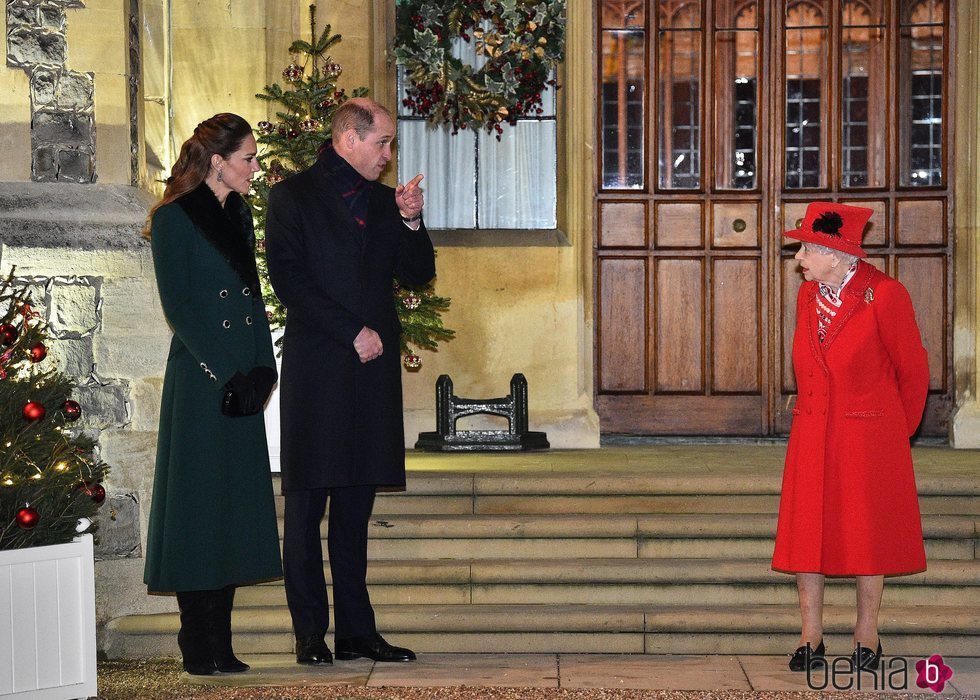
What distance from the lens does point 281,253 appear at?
4527 mm

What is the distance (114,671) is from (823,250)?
2923mm

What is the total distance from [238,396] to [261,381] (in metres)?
0.10

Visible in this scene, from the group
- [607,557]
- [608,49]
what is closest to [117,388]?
[607,557]

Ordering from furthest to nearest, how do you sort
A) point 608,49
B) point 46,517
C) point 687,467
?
1. point 608,49
2. point 687,467
3. point 46,517

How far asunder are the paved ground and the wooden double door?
9.95ft

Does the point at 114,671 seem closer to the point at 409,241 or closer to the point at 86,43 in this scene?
the point at 409,241

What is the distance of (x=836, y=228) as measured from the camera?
438cm

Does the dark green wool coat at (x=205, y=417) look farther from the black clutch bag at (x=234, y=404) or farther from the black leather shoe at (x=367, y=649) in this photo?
the black leather shoe at (x=367, y=649)

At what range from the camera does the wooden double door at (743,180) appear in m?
7.59

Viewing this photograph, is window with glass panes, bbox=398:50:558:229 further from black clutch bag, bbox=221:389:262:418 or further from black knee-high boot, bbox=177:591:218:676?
black knee-high boot, bbox=177:591:218:676

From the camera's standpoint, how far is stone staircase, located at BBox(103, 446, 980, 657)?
16.3ft

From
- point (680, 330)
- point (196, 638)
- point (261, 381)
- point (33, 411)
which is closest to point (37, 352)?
point (33, 411)

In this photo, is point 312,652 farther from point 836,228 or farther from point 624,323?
point 624,323

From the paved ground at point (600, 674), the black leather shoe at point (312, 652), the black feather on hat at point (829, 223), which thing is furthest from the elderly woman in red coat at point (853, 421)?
the black leather shoe at point (312, 652)
